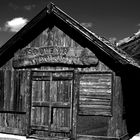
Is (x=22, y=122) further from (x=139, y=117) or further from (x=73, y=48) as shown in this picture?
(x=139, y=117)

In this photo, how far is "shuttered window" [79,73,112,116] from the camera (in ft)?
32.2

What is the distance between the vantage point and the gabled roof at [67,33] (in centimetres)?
955

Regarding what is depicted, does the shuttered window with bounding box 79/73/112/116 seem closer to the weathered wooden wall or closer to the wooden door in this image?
the weathered wooden wall

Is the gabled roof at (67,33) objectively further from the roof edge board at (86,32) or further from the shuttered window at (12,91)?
the shuttered window at (12,91)

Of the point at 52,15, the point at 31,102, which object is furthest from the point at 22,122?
the point at 52,15

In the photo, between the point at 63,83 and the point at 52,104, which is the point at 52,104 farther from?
the point at 63,83

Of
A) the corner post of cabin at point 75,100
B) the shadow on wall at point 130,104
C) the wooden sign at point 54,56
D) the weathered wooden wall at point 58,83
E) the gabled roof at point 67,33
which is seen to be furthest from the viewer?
the shadow on wall at point 130,104

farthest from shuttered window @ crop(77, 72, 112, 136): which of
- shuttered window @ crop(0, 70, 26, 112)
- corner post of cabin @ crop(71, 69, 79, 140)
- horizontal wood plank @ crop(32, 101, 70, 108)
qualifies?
shuttered window @ crop(0, 70, 26, 112)

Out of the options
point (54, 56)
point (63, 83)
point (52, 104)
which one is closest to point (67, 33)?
point (54, 56)

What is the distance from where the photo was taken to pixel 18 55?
11508 mm

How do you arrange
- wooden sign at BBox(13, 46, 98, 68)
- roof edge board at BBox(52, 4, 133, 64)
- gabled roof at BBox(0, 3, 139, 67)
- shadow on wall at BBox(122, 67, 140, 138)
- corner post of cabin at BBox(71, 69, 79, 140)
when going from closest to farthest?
roof edge board at BBox(52, 4, 133, 64), gabled roof at BBox(0, 3, 139, 67), corner post of cabin at BBox(71, 69, 79, 140), wooden sign at BBox(13, 46, 98, 68), shadow on wall at BBox(122, 67, 140, 138)

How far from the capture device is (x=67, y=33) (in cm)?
1068

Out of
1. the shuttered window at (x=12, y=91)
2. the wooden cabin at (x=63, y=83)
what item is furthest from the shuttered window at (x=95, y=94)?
the shuttered window at (x=12, y=91)

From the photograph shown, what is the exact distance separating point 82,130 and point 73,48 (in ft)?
9.55
